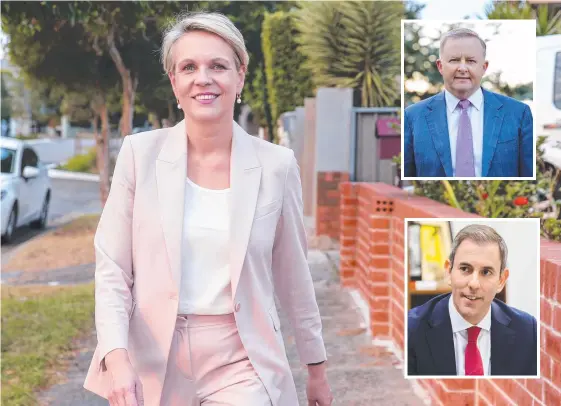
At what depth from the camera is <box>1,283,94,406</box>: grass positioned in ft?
18.0

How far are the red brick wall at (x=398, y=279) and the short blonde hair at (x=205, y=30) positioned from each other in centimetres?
138

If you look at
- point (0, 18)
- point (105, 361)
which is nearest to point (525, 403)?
point (105, 361)

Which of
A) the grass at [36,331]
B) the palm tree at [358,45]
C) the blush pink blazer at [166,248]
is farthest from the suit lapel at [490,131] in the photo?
the palm tree at [358,45]

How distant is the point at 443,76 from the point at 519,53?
11.7 inches

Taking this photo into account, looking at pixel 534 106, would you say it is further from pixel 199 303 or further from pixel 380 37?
pixel 380 37

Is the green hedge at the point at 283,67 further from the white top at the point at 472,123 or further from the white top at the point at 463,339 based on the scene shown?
the white top at the point at 463,339

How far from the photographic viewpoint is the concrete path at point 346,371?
199 inches

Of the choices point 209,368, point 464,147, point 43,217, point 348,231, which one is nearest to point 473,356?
point 464,147

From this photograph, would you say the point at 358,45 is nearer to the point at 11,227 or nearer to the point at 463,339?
the point at 11,227

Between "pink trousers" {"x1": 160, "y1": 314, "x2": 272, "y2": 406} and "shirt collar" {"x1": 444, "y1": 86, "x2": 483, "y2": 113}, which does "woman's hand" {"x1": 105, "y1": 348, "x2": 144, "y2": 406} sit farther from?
"shirt collar" {"x1": 444, "y1": 86, "x2": 483, "y2": 113}

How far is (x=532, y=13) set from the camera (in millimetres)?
5172

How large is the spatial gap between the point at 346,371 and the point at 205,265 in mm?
3104

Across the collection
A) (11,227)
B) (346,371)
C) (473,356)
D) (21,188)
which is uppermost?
(21,188)

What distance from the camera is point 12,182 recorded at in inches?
384
